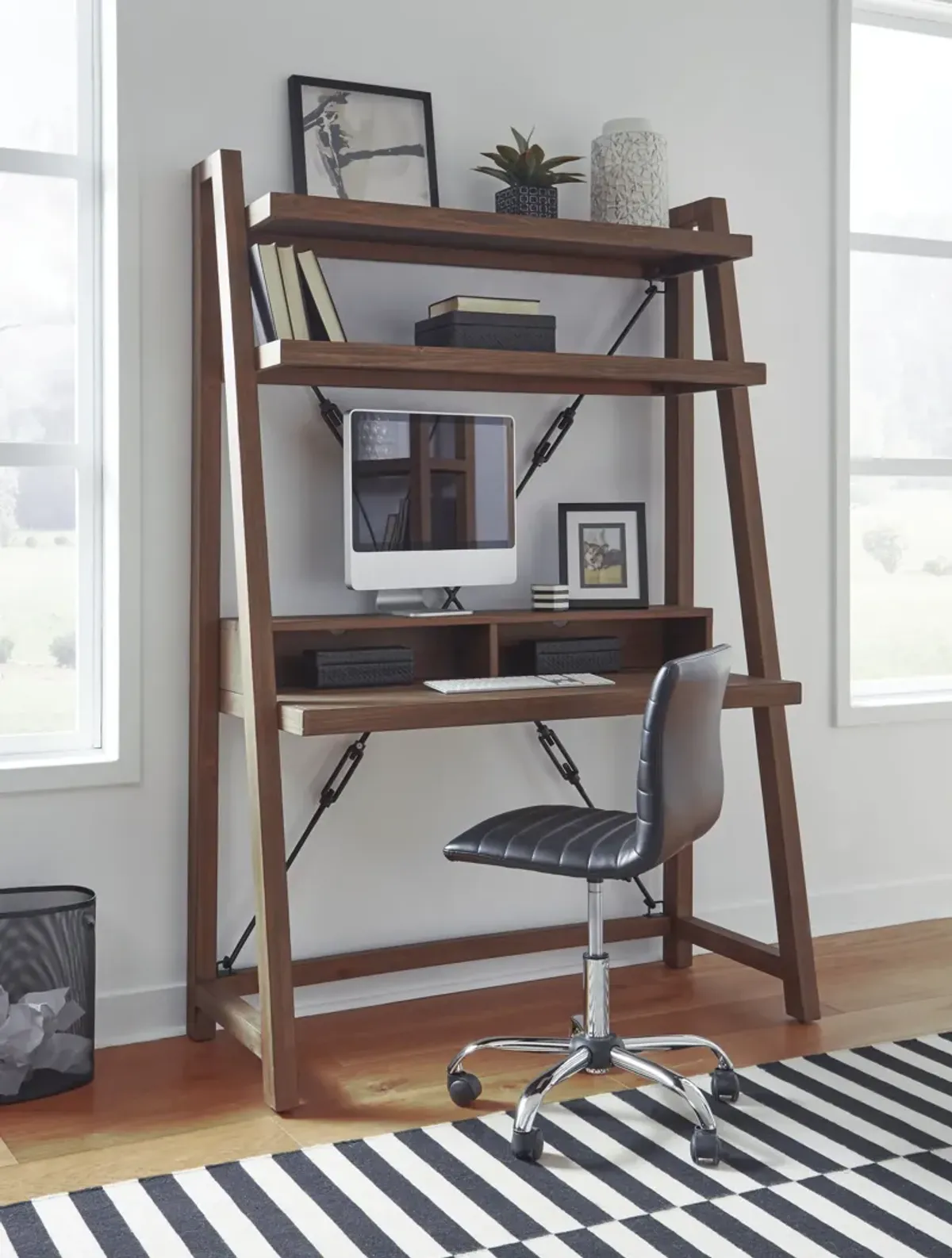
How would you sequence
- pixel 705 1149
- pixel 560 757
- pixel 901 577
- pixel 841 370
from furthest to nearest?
pixel 901 577 → pixel 841 370 → pixel 560 757 → pixel 705 1149

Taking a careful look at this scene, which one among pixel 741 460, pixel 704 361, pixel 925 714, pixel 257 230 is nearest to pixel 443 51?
pixel 257 230

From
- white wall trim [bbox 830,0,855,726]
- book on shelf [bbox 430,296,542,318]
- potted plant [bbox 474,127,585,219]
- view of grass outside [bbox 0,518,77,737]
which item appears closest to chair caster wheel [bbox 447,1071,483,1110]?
view of grass outside [bbox 0,518,77,737]

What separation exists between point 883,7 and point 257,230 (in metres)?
1.97

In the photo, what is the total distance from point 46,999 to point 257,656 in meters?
0.76

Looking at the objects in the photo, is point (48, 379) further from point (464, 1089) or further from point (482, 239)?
point (464, 1089)

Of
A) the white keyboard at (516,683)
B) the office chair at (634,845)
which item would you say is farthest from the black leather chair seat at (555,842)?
the white keyboard at (516,683)

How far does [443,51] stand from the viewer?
3.33 m

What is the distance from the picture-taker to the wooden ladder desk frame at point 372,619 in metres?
2.74

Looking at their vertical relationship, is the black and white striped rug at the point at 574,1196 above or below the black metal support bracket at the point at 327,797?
below

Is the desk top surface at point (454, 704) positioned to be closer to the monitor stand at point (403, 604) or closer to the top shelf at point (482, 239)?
the monitor stand at point (403, 604)

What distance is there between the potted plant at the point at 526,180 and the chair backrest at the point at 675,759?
1.14m

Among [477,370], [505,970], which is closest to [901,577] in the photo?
[505,970]

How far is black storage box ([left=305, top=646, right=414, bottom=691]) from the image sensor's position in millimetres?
2971

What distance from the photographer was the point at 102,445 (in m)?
3.12
